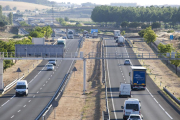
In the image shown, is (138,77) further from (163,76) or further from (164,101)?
(163,76)

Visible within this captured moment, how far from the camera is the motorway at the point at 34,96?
48.0 metres

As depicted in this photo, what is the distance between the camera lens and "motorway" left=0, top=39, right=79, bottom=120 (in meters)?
48.0

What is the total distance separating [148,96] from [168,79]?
21.8 metres

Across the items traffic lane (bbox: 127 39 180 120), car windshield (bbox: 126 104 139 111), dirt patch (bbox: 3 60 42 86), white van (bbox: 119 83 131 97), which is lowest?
dirt patch (bbox: 3 60 42 86)

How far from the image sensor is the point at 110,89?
212ft

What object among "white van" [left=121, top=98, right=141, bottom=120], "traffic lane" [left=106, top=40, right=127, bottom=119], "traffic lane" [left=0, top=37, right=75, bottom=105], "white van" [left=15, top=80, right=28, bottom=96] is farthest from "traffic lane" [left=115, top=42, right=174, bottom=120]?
"traffic lane" [left=0, top=37, right=75, bottom=105]

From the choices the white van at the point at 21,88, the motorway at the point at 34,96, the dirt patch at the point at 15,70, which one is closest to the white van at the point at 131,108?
the motorway at the point at 34,96

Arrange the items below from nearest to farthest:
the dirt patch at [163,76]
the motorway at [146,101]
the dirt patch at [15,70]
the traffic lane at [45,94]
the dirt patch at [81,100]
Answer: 1. the motorway at [146,101]
2. the traffic lane at [45,94]
3. the dirt patch at [81,100]
4. the dirt patch at [163,76]
5. the dirt patch at [15,70]

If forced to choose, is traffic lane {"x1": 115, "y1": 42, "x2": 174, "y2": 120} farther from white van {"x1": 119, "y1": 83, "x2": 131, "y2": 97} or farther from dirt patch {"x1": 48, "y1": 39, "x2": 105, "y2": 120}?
dirt patch {"x1": 48, "y1": 39, "x2": 105, "y2": 120}

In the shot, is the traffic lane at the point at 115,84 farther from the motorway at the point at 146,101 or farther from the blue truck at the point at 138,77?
the blue truck at the point at 138,77

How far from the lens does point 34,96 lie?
60.6 metres

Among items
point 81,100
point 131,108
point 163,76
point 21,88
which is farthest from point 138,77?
point 163,76

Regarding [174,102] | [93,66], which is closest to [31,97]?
[174,102]

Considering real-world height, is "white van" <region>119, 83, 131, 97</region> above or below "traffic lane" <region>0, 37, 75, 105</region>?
above
